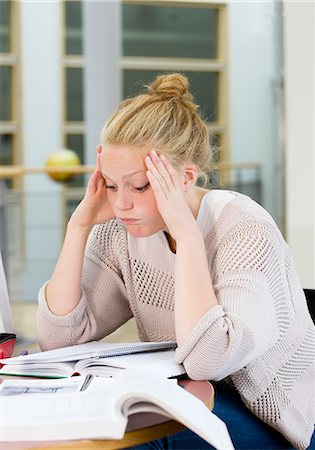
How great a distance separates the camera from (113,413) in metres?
1.19

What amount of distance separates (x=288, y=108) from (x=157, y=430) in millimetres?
2453

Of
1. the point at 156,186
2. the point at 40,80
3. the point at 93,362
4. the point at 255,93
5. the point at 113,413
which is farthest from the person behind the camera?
the point at 40,80

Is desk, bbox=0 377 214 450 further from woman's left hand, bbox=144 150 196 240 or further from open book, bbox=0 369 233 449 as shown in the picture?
woman's left hand, bbox=144 150 196 240

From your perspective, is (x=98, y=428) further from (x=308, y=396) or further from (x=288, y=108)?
(x=288, y=108)

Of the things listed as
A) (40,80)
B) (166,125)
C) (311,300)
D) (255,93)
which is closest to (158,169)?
(166,125)

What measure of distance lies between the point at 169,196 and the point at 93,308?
1.19 ft

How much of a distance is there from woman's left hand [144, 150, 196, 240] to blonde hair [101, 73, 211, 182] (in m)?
0.04

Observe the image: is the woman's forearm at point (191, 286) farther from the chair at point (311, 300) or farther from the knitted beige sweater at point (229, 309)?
the chair at point (311, 300)

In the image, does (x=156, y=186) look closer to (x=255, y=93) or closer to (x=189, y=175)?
(x=189, y=175)

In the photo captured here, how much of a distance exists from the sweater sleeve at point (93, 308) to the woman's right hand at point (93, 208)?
0.06 meters

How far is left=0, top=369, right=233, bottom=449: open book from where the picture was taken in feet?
3.89

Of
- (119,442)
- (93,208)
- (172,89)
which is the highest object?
(172,89)

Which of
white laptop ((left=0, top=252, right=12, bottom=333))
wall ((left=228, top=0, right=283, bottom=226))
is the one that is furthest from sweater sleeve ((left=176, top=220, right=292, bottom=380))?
wall ((left=228, top=0, right=283, bottom=226))

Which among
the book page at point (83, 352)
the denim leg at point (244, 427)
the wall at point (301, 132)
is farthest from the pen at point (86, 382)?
the wall at point (301, 132)
